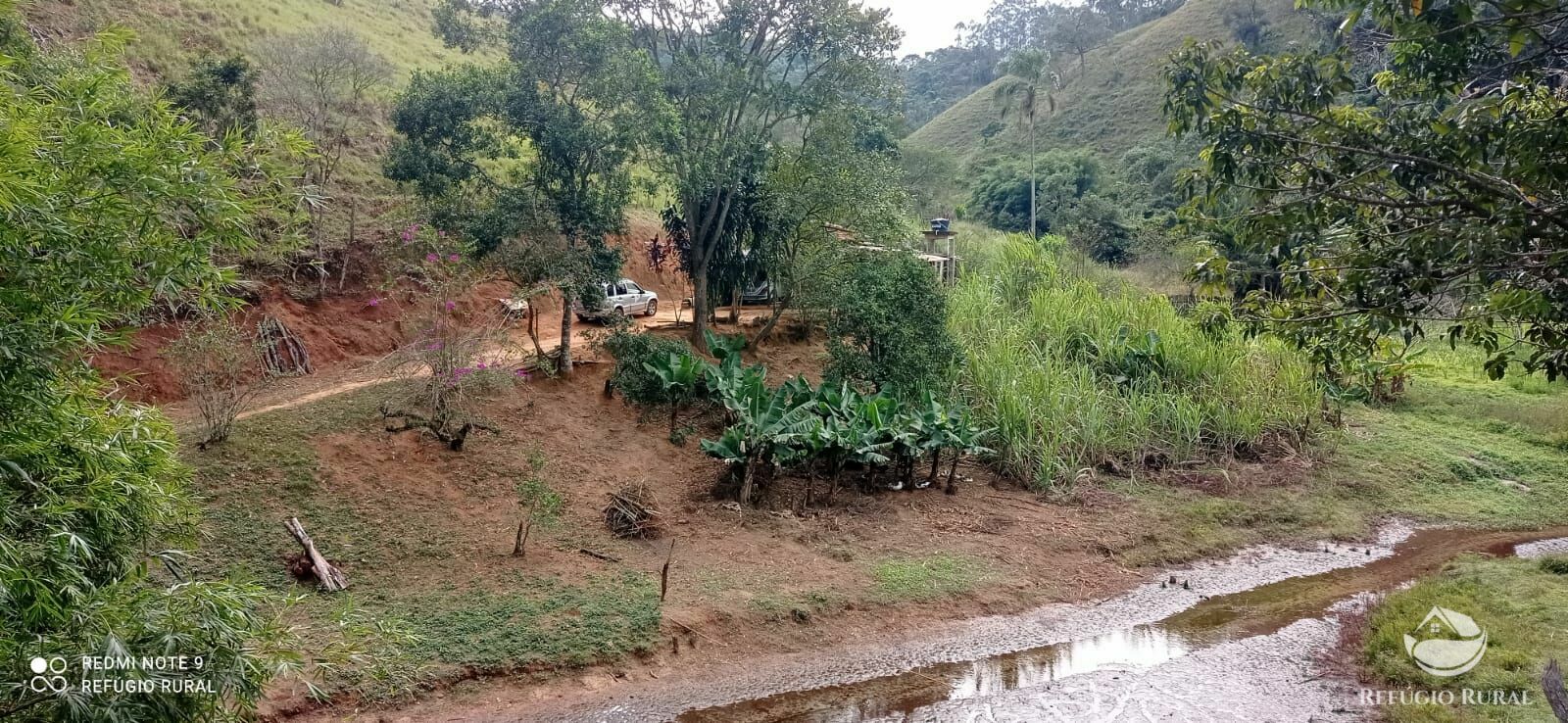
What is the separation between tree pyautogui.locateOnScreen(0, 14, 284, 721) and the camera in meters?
3.28

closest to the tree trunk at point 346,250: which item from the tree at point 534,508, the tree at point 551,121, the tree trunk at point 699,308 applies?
the tree at point 551,121

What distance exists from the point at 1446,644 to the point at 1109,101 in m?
53.9

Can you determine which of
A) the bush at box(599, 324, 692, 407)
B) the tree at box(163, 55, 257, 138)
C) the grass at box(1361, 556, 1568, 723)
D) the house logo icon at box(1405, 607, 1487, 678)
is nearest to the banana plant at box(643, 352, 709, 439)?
the bush at box(599, 324, 692, 407)

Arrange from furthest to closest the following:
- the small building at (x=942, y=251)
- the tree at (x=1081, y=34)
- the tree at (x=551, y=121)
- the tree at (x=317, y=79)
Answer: the tree at (x=1081, y=34) → the small building at (x=942, y=251) → the tree at (x=317, y=79) → the tree at (x=551, y=121)

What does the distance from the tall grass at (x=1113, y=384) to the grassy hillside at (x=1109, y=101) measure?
3389 centimetres

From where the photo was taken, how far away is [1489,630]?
713cm

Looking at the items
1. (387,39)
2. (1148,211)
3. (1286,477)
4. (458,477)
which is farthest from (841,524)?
(1148,211)

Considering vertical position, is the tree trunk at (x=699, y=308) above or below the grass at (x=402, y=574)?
above

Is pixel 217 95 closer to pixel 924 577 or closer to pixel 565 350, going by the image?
pixel 565 350

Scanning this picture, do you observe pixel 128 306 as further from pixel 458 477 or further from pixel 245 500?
pixel 458 477

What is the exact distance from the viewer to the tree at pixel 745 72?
12469 mm

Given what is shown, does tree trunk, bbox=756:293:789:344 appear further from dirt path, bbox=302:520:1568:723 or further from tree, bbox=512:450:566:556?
dirt path, bbox=302:520:1568:723

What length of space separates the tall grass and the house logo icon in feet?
14.7

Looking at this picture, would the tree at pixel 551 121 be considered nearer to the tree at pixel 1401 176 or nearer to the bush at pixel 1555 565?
the tree at pixel 1401 176
